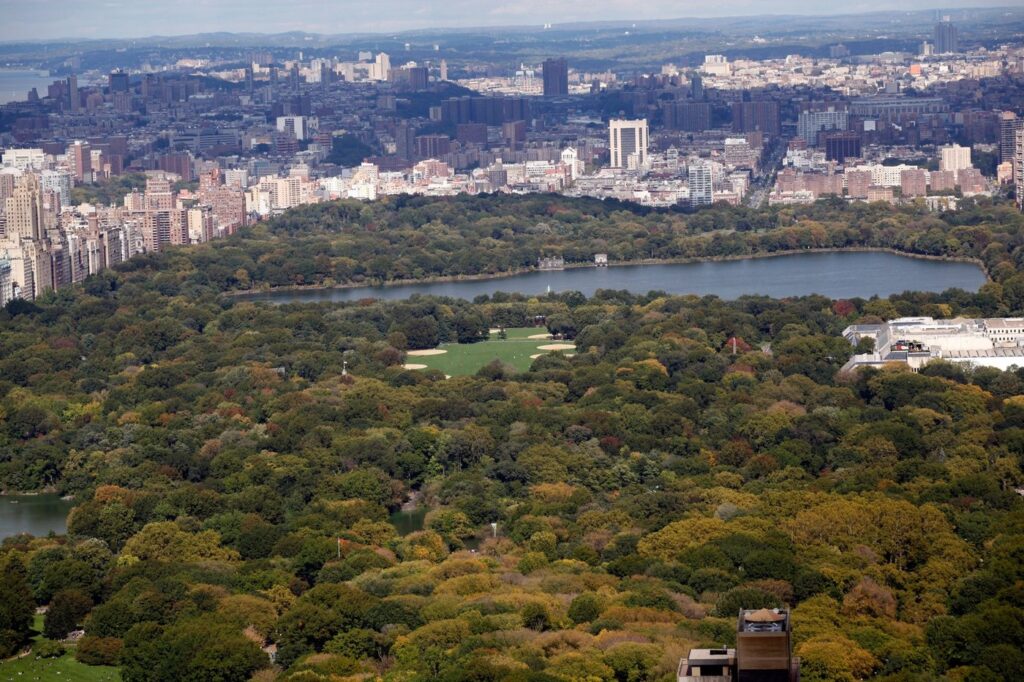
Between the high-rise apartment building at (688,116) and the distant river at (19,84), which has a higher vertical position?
the distant river at (19,84)

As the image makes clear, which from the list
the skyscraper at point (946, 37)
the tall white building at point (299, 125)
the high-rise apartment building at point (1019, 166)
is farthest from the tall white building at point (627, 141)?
the skyscraper at point (946, 37)

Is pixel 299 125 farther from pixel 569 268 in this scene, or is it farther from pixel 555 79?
pixel 569 268

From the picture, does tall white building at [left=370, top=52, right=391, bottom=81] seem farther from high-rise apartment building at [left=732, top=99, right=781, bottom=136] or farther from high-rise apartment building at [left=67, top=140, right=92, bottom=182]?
high-rise apartment building at [left=67, top=140, right=92, bottom=182]

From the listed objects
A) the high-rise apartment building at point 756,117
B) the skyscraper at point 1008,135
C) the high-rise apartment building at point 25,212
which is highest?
the high-rise apartment building at point 25,212

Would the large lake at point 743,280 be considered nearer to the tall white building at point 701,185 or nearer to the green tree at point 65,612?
the tall white building at point 701,185

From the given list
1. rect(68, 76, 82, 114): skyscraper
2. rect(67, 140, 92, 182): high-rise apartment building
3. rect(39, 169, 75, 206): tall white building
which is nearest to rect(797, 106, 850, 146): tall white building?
rect(67, 140, 92, 182): high-rise apartment building

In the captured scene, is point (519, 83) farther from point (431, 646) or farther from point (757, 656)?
point (757, 656)

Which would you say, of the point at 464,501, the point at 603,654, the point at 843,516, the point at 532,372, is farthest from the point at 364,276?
the point at 603,654
